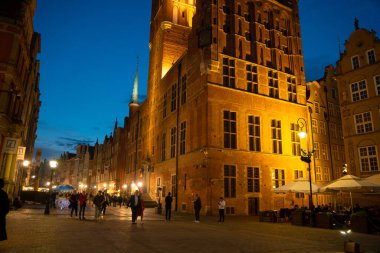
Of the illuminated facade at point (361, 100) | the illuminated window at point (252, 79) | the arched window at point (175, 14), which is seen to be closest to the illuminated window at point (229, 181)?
the illuminated window at point (252, 79)

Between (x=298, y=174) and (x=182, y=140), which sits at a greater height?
(x=182, y=140)

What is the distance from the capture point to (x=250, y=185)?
28.0 m

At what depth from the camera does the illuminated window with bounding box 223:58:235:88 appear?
96.7ft

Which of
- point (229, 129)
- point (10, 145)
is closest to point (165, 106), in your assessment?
point (229, 129)

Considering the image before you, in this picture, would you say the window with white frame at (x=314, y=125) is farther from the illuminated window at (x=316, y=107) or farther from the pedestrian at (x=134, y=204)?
the pedestrian at (x=134, y=204)

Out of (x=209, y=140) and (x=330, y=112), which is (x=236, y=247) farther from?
(x=330, y=112)

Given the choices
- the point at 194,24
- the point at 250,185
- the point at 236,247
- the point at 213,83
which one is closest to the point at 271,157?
the point at 250,185

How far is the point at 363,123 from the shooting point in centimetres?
2642

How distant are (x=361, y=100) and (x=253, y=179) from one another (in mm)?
12482

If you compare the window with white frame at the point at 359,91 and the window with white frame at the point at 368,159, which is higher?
the window with white frame at the point at 359,91

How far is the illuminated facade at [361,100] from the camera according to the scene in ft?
83.3

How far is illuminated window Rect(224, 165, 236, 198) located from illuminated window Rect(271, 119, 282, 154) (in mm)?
5924

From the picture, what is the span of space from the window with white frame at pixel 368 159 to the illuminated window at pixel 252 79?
11.6 metres

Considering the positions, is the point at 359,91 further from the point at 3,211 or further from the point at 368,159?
the point at 3,211
